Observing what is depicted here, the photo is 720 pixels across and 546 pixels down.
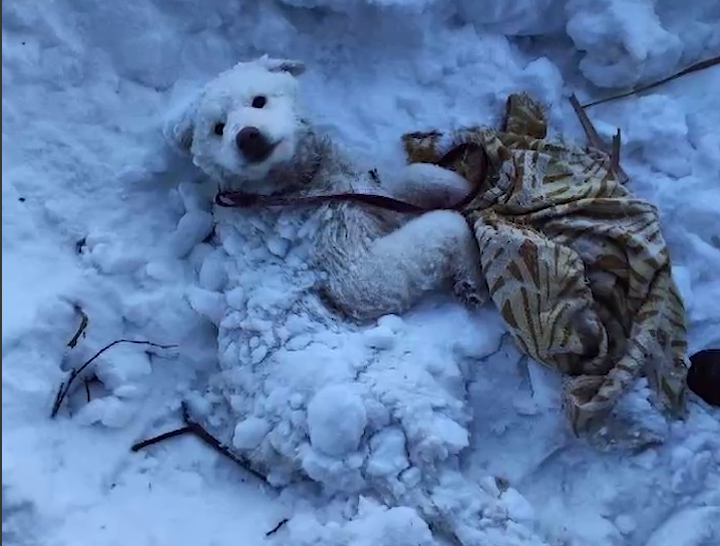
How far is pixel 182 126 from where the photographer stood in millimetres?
1709

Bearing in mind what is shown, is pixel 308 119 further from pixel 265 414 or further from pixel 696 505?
pixel 696 505

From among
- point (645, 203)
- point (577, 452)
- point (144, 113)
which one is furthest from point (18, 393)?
point (645, 203)

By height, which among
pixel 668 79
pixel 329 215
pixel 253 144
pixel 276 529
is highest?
pixel 668 79

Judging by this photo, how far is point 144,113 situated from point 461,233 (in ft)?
2.16

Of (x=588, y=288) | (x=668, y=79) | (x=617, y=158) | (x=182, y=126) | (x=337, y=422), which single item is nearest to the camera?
(x=337, y=422)

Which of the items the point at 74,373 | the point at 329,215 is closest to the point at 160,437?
the point at 74,373

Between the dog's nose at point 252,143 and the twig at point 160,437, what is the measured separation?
48 centimetres

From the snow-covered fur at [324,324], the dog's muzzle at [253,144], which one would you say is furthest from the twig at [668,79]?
the dog's muzzle at [253,144]

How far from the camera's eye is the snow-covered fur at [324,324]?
4.98 feet

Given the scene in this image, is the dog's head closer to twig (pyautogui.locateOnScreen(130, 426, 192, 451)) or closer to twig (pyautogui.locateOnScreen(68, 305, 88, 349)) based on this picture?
twig (pyautogui.locateOnScreen(68, 305, 88, 349))

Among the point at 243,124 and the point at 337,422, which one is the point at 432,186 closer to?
the point at 243,124

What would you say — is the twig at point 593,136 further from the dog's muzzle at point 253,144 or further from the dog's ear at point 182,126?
the dog's ear at point 182,126

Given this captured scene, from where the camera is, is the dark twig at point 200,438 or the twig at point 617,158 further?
the twig at point 617,158

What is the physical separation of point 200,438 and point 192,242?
365 mm
